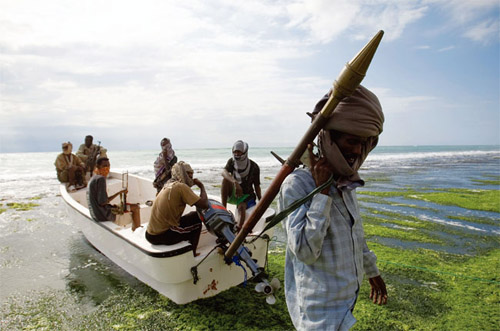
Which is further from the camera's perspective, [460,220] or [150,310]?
[460,220]

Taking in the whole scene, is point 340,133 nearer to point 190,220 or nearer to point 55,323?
point 190,220

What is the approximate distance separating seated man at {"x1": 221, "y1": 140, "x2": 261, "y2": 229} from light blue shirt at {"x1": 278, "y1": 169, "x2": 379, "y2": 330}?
3616mm

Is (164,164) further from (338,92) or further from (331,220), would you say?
(338,92)

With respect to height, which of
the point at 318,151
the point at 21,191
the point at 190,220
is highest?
the point at 318,151

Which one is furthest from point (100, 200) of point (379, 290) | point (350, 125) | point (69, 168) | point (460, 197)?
point (460, 197)

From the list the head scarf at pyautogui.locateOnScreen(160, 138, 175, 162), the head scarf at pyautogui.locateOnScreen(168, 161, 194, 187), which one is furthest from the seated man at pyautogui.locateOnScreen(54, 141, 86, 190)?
the head scarf at pyautogui.locateOnScreen(168, 161, 194, 187)

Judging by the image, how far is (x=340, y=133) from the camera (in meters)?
1.53

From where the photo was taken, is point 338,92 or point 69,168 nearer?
point 338,92

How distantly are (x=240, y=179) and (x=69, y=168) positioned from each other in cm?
582

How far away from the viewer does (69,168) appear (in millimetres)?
8523

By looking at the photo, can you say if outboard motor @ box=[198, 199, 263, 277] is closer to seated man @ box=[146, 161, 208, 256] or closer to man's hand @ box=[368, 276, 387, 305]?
seated man @ box=[146, 161, 208, 256]

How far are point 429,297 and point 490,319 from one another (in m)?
0.69

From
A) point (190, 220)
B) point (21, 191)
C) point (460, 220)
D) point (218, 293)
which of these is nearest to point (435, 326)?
point (218, 293)

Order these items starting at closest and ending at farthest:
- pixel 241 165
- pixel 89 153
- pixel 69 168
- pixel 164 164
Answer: pixel 241 165 → pixel 164 164 → pixel 69 168 → pixel 89 153
